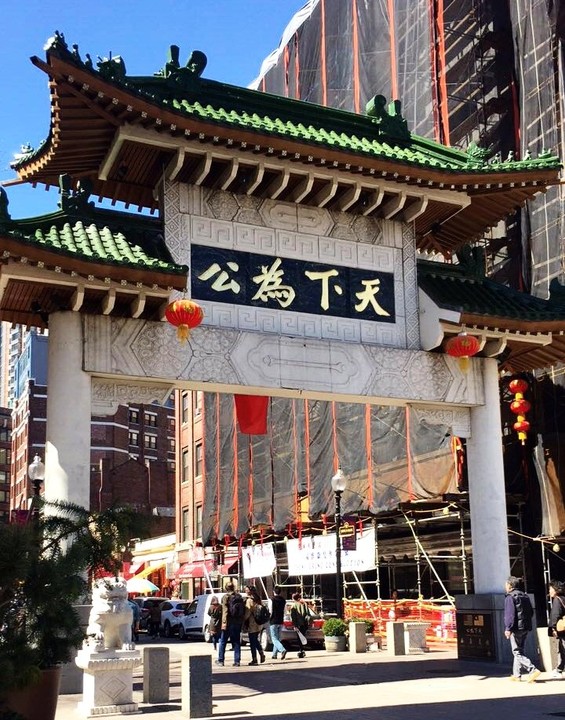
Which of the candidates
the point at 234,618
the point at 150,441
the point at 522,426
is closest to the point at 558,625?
the point at 234,618

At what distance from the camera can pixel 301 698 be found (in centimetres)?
1321

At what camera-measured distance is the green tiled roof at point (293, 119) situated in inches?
611

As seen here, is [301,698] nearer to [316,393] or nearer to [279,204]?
[316,393]

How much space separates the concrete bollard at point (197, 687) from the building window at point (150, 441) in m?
81.3

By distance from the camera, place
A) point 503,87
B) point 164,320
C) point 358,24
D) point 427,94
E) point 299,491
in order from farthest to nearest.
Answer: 1. point 299,491
2. point 358,24
3. point 427,94
4. point 503,87
5. point 164,320

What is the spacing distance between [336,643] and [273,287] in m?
11.2

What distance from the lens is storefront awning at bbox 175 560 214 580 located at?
152ft

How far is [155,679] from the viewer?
13.4 m

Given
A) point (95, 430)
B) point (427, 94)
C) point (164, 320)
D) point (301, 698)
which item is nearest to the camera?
point (301, 698)

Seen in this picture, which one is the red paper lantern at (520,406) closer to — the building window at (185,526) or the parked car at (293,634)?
the parked car at (293,634)

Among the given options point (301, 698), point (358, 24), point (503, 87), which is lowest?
point (301, 698)

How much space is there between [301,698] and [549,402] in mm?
12147

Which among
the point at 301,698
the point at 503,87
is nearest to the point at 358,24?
the point at 503,87

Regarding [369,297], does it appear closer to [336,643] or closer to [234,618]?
[234,618]
